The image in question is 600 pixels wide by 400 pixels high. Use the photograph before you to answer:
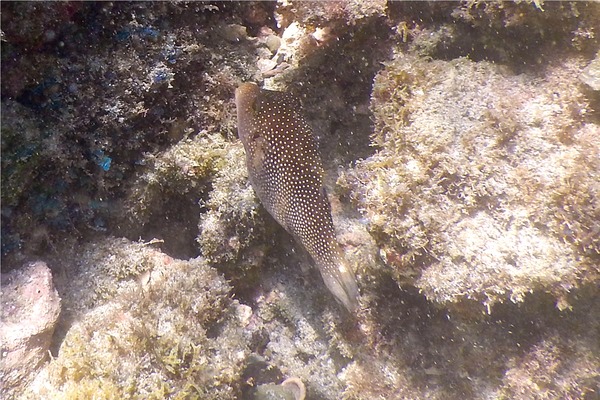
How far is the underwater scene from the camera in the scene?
3.01 m

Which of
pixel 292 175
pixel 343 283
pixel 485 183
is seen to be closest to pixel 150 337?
pixel 343 283

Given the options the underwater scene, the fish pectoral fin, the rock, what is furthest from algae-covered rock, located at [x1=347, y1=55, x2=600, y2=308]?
the rock

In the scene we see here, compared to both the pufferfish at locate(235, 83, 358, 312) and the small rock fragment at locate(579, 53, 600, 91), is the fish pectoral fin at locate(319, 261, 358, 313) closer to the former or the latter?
the pufferfish at locate(235, 83, 358, 312)

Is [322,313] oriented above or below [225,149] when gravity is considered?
below

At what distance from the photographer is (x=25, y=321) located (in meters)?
3.15

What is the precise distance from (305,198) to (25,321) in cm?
243

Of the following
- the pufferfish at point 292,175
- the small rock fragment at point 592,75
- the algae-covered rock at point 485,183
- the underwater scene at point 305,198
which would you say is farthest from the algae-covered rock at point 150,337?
the small rock fragment at point 592,75

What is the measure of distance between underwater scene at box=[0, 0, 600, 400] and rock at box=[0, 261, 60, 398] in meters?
0.01

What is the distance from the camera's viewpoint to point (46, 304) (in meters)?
3.25

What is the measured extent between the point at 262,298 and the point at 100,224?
5.89ft

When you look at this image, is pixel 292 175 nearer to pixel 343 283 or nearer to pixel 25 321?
pixel 343 283

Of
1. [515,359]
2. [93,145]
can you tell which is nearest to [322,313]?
[515,359]

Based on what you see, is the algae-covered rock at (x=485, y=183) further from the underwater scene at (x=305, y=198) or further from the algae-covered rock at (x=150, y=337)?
the algae-covered rock at (x=150, y=337)

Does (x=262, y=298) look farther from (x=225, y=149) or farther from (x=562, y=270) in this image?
(x=562, y=270)
